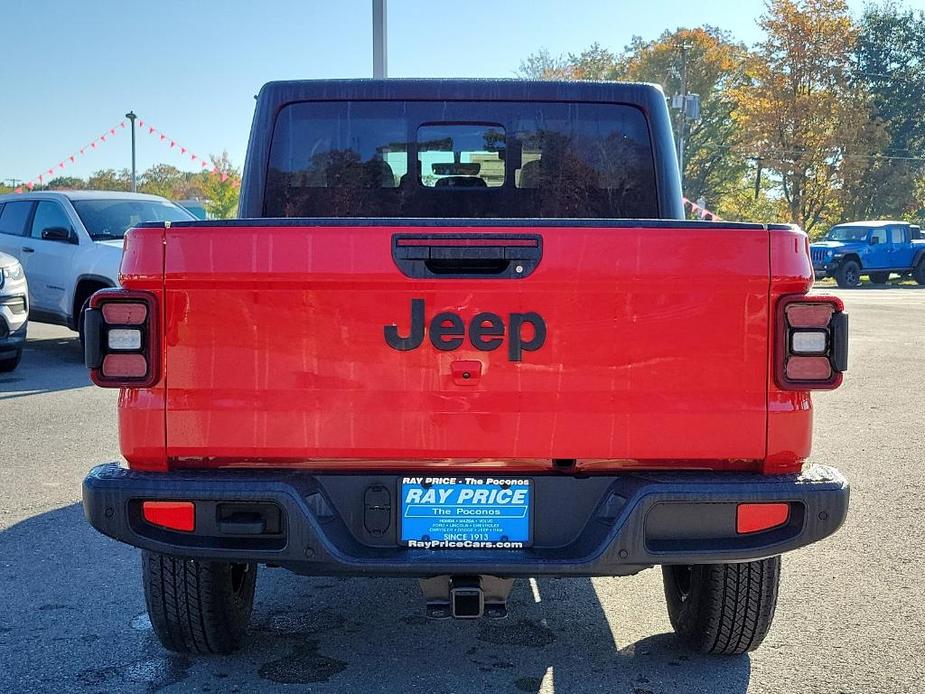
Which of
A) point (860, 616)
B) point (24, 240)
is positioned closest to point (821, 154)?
point (24, 240)

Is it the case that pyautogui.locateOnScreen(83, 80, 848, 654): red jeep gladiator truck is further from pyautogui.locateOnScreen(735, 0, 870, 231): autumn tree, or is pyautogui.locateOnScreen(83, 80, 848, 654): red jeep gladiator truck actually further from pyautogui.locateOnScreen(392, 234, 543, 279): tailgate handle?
pyautogui.locateOnScreen(735, 0, 870, 231): autumn tree

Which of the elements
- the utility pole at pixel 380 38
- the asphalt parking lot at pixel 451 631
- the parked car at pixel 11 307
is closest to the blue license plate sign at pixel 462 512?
the asphalt parking lot at pixel 451 631

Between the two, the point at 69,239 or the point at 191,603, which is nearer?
the point at 191,603

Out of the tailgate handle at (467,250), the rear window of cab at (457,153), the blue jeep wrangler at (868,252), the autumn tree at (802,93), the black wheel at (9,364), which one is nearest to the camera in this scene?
the tailgate handle at (467,250)

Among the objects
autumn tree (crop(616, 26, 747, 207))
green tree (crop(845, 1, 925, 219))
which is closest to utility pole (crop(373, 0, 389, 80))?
autumn tree (crop(616, 26, 747, 207))

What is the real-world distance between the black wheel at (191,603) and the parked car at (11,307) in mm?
7827

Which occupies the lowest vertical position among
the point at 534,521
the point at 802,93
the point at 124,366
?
the point at 534,521

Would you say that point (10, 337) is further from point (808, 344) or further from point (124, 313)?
point (808, 344)

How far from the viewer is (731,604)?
3.44 metres

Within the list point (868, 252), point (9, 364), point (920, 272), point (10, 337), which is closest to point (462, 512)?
point (10, 337)

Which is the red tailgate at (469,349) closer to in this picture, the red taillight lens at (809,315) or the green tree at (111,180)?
the red taillight lens at (809,315)

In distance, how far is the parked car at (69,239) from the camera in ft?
38.7

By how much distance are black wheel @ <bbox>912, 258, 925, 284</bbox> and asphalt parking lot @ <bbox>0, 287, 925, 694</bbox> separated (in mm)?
29599

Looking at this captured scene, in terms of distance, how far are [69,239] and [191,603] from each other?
9.66 metres
